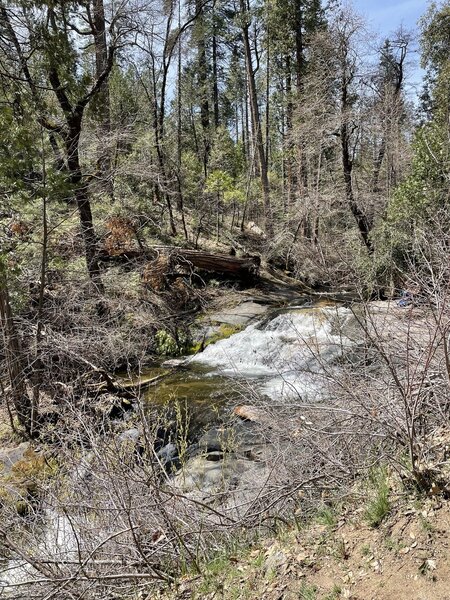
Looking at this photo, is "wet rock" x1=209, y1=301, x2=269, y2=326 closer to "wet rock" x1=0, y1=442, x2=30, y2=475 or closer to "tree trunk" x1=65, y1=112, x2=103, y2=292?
"tree trunk" x1=65, y1=112, x2=103, y2=292

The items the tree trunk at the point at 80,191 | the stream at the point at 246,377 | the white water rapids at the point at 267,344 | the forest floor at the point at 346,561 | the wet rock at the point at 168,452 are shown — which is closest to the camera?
the forest floor at the point at 346,561

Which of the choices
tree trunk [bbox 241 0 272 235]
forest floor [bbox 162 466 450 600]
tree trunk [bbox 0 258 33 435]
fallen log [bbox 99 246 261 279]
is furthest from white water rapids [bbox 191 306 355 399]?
tree trunk [bbox 241 0 272 235]

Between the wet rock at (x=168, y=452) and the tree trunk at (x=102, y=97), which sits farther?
the tree trunk at (x=102, y=97)

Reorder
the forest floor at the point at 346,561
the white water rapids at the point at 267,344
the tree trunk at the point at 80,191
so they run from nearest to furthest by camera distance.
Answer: the forest floor at the point at 346,561
the tree trunk at the point at 80,191
the white water rapids at the point at 267,344

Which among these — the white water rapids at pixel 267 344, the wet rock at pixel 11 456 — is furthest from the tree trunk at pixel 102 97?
the wet rock at pixel 11 456

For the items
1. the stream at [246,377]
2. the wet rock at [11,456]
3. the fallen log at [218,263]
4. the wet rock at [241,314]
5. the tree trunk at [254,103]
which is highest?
the tree trunk at [254,103]

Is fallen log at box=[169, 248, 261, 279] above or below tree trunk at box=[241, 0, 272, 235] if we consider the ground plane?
below

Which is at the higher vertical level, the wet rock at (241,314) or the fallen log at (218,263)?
the fallen log at (218,263)

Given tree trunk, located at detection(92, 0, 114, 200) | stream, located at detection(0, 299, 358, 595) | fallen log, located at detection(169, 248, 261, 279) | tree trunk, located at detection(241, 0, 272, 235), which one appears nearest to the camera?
stream, located at detection(0, 299, 358, 595)

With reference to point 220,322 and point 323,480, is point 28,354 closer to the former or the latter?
point 323,480

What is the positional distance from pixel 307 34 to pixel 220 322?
45.4 feet

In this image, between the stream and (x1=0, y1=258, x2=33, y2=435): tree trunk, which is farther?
(x1=0, y1=258, x2=33, y2=435): tree trunk

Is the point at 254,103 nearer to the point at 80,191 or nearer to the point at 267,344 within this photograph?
the point at 80,191

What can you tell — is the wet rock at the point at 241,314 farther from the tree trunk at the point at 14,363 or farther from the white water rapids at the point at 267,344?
the tree trunk at the point at 14,363
